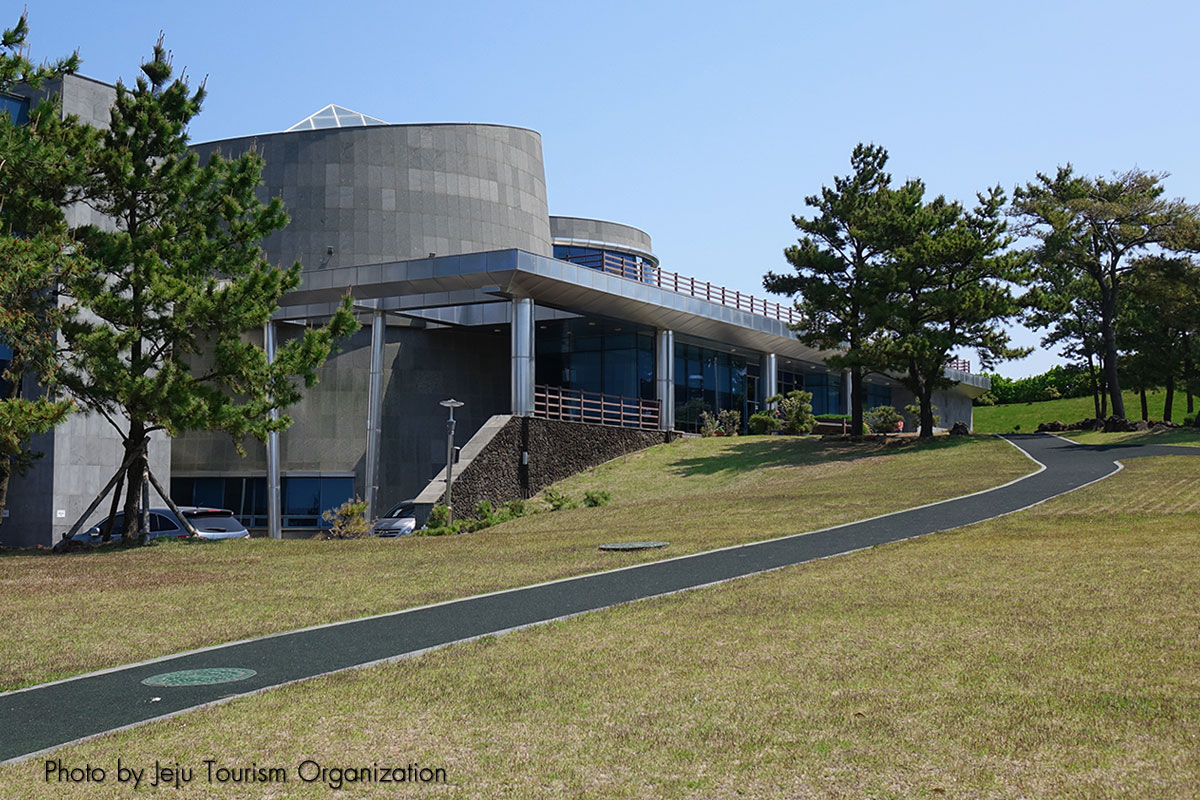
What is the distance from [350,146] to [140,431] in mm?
20654

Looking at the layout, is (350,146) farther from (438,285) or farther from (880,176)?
(880,176)

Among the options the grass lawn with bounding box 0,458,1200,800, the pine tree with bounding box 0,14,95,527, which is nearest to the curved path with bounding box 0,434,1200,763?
the grass lawn with bounding box 0,458,1200,800

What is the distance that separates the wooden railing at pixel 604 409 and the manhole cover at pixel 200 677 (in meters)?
29.6

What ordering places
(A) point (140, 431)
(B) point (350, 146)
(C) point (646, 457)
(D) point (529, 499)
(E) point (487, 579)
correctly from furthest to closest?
1. (B) point (350, 146)
2. (C) point (646, 457)
3. (D) point (529, 499)
4. (A) point (140, 431)
5. (E) point (487, 579)

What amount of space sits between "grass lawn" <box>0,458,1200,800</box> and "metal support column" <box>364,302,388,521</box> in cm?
2635

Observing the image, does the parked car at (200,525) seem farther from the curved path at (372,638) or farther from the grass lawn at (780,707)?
the grass lawn at (780,707)

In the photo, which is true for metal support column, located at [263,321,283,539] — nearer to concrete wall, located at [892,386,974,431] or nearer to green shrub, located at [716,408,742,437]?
green shrub, located at [716,408,742,437]

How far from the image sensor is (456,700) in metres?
7.75

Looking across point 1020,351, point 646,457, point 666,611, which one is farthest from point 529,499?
point 666,611

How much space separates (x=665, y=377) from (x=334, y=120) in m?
18.7

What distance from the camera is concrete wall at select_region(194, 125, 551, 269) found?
4062 centimetres

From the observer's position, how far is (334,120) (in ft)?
150

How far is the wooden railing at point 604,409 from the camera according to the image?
39.6 meters

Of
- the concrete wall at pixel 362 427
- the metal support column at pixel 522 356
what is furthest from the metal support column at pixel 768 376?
the metal support column at pixel 522 356
